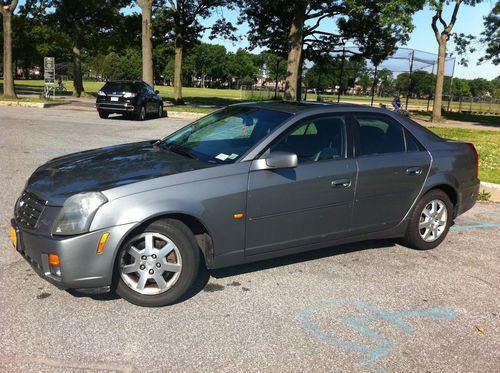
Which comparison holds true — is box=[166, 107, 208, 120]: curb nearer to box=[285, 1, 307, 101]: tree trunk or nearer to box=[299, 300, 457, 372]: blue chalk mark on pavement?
box=[285, 1, 307, 101]: tree trunk

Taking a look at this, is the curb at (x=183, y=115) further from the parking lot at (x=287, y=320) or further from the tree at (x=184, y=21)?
the parking lot at (x=287, y=320)

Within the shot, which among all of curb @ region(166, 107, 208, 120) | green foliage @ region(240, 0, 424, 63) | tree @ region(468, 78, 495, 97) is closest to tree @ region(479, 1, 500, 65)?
green foliage @ region(240, 0, 424, 63)

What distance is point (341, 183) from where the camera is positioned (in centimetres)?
436

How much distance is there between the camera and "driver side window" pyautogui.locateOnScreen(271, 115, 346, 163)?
4.27 m

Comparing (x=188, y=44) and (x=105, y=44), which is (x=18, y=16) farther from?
(x=188, y=44)

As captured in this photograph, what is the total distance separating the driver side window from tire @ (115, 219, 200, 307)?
1.16m

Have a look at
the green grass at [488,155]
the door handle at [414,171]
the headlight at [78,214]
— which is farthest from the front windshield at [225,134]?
the green grass at [488,155]

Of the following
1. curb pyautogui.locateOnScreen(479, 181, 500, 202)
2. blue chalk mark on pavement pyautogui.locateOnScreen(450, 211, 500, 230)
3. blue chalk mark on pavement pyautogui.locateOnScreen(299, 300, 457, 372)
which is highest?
curb pyautogui.locateOnScreen(479, 181, 500, 202)

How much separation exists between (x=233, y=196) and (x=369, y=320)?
4.70 feet

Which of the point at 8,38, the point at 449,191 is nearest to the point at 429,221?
the point at 449,191

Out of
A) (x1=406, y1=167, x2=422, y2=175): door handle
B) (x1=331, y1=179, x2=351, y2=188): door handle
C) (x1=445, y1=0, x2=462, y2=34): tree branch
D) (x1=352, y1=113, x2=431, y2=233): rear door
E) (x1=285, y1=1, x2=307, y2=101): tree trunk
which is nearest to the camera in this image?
(x1=331, y1=179, x2=351, y2=188): door handle

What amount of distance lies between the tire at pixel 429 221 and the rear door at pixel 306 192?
99 cm

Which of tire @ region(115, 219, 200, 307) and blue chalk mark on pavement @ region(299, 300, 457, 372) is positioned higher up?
tire @ region(115, 219, 200, 307)

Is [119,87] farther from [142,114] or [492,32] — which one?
[492,32]
